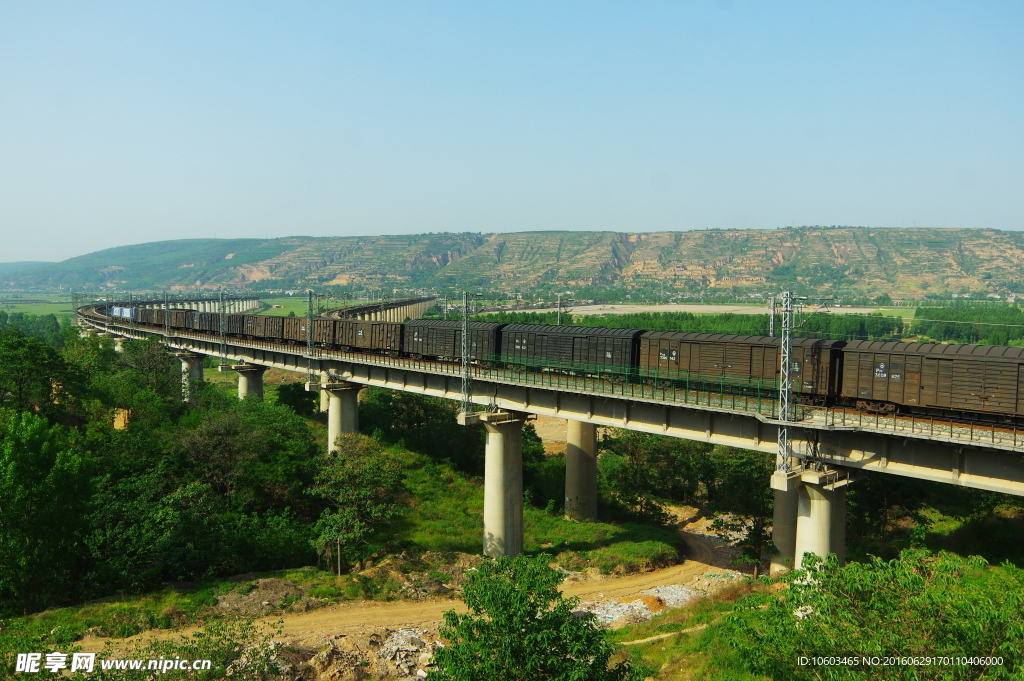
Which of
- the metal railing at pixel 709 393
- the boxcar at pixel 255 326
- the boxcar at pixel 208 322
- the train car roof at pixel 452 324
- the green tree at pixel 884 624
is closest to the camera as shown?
the green tree at pixel 884 624

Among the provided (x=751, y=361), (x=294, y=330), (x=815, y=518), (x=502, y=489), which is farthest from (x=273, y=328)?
(x=815, y=518)

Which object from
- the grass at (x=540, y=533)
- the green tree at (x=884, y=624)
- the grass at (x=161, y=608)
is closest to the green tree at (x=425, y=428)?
the grass at (x=540, y=533)

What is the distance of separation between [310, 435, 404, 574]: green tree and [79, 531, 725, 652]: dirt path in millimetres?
4760

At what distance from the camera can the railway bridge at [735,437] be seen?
27.4 m

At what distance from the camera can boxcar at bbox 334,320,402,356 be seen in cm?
5597

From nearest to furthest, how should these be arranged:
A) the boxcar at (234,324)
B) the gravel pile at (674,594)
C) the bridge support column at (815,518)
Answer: the bridge support column at (815,518), the gravel pile at (674,594), the boxcar at (234,324)

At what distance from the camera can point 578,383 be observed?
39.4 meters

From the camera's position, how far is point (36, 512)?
28.2m

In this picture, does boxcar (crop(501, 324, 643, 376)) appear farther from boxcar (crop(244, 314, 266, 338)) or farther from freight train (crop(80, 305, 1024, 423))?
boxcar (crop(244, 314, 266, 338))

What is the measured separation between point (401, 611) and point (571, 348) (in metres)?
18.9

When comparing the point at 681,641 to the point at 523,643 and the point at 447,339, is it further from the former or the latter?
the point at 447,339

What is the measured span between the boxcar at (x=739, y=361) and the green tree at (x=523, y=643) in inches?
795

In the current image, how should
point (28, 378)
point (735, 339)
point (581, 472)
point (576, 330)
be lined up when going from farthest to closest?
point (581, 472)
point (28, 378)
point (576, 330)
point (735, 339)

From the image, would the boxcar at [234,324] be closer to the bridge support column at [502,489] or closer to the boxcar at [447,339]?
the boxcar at [447,339]
